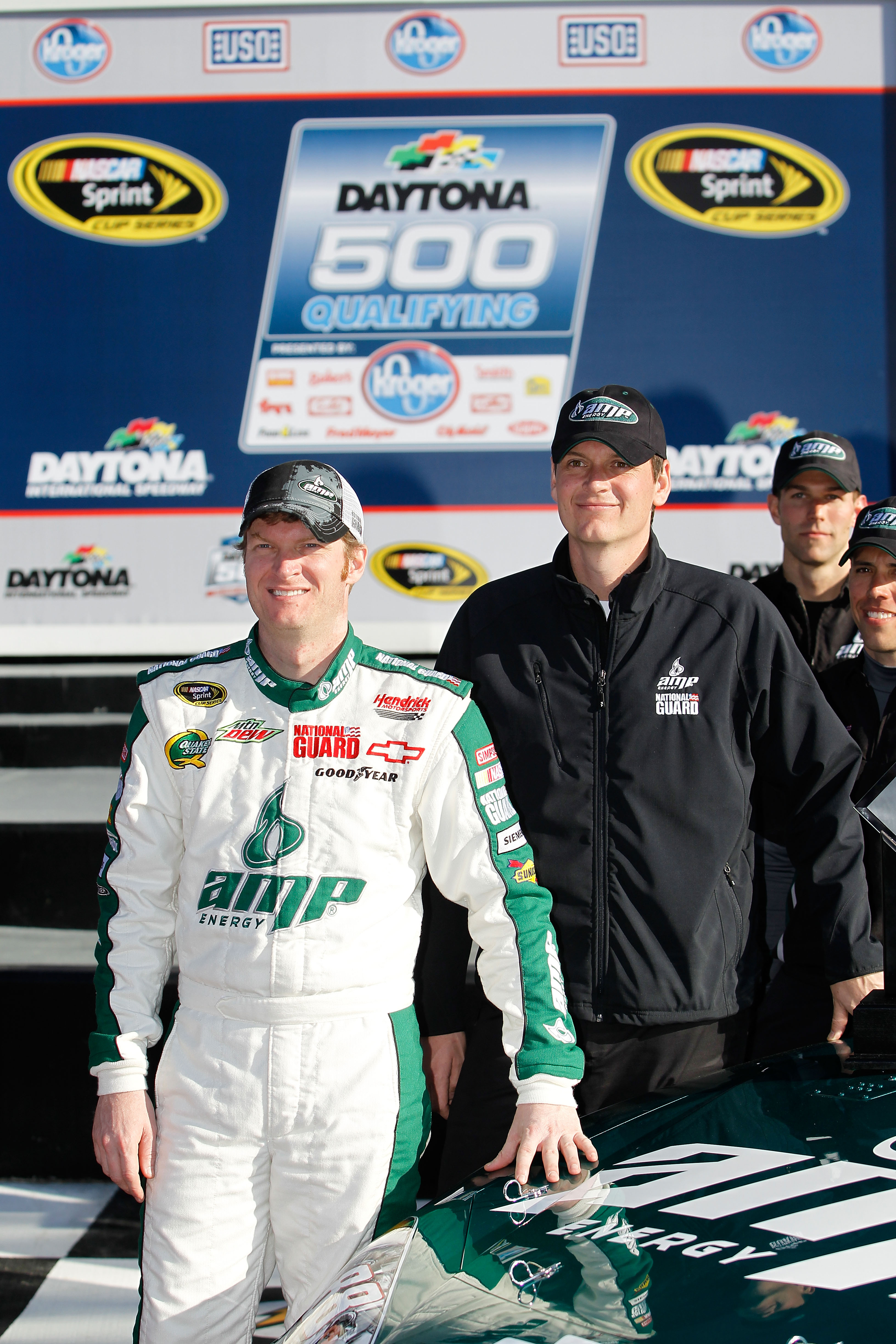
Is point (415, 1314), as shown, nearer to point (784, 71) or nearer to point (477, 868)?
point (477, 868)

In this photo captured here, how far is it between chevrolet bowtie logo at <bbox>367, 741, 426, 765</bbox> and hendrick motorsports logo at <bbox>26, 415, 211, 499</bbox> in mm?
1444

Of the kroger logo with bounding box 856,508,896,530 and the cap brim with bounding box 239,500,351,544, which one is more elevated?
the kroger logo with bounding box 856,508,896,530

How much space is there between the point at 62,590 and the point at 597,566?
161cm

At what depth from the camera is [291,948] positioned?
1505 millimetres

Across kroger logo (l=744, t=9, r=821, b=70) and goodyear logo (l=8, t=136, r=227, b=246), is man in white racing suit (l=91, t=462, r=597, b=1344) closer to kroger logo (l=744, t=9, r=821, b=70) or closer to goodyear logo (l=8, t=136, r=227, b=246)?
goodyear logo (l=8, t=136, r=227, b=246)

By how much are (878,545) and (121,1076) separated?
1.64m

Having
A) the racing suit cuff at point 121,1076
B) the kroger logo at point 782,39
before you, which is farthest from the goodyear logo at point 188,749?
the kroger logo at point 782,39

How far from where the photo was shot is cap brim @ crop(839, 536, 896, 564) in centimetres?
211

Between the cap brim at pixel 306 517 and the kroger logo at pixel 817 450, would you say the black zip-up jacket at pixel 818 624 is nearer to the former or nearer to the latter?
the kroger logo at pixel 817 450

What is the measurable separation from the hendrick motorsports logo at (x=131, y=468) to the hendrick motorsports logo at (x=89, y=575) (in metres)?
0.15

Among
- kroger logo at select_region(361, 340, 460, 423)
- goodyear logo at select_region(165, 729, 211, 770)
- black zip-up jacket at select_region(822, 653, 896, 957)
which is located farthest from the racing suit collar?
kroger logo at select_region(361, 340, 460, 423)

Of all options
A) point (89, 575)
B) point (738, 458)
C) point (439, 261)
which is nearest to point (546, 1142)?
point (738, 458)

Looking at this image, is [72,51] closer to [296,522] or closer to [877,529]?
[296,522]

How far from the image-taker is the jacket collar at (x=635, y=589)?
1853mm
